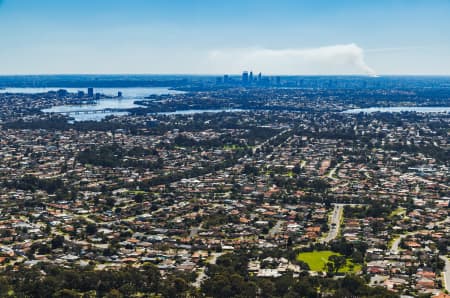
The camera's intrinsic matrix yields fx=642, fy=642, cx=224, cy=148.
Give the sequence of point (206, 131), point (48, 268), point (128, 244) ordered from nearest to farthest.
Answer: point (48, 268), point (128, 244), point (206, 131)

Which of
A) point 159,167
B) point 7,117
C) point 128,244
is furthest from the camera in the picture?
point 7,117

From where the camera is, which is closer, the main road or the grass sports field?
the main road

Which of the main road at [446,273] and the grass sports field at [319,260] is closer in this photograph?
the main road at [446,273]

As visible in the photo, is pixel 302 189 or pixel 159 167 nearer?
pixel 302 189

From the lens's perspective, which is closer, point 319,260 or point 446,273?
point 446,273

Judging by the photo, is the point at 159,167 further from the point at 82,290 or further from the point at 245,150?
the point at 82,290

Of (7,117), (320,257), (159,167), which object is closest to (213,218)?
(320,257)

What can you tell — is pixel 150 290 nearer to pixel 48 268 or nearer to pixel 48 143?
pixel 48 268

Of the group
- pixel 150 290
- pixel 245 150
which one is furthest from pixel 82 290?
pixel 245 150

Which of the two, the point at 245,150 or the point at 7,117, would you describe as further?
the point at 7,117
